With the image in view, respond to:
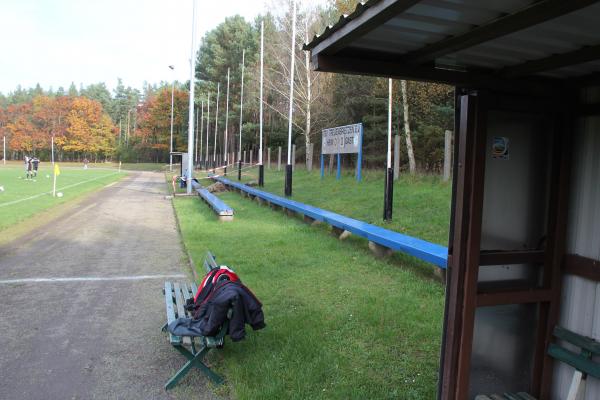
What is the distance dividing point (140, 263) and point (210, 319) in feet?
17.3

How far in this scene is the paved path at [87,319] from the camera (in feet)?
13.7

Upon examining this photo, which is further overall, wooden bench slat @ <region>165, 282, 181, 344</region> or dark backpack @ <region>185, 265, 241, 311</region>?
dark backpack @ <region>185, 265, 241, 311</region>

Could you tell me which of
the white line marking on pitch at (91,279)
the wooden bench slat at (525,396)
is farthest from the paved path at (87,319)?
the wooden bench slat at (525,396)

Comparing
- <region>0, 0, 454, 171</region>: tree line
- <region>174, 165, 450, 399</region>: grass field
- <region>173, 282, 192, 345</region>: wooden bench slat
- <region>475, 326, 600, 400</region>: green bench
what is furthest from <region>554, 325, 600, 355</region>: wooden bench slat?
<region>0, 0, 454, 171</region>: tree line

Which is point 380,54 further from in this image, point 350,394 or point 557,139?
point 350,394

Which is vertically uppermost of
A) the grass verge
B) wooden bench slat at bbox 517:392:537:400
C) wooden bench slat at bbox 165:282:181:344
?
wooden bench slat at bbox 165:282:181:344

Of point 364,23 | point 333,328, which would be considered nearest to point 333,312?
point 333,328

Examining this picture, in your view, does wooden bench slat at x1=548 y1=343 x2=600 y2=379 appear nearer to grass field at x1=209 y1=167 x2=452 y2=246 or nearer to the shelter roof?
the shelter roof

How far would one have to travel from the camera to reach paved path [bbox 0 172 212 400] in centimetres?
416

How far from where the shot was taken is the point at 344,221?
10.1 meters

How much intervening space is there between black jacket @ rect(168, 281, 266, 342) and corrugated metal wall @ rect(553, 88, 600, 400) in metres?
2.28

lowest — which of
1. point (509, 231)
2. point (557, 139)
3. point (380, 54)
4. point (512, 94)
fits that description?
point (509, 231)

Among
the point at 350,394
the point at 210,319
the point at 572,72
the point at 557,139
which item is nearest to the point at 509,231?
the point at 557,139

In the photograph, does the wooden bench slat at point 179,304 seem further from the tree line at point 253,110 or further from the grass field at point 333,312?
the tree line at point 253,110
